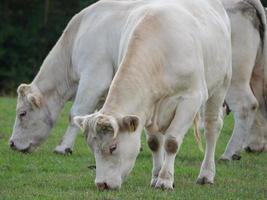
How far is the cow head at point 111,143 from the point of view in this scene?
25.4 ft

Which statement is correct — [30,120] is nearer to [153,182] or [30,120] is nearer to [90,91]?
[90,91]

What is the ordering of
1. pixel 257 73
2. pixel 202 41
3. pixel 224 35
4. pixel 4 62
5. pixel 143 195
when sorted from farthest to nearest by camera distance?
pixel 4 62 → pixel 257 73 → pixel 224 35 → pixel 202 41 → pixel 143 195

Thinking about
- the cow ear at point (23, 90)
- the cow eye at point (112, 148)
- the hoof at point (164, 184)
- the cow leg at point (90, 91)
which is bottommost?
the cow ear at point (23, 90)

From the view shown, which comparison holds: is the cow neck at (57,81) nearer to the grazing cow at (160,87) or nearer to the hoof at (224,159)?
the hoof at (224,159)

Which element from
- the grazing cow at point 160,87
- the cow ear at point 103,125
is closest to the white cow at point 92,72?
the grazing cow at point 160,87

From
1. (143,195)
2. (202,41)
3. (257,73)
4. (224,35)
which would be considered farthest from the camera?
(257,73)

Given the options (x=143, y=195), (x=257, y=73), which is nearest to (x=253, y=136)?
(x=257, y=73)

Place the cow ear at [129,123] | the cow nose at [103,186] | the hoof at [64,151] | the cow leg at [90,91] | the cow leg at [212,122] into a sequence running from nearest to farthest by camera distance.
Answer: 1. the cow ear at [129,123]
2. the cow nose at [103,186]
3. the cow leg at [212,122]
4. the cow leg at [90,91]
5. the hoof at [64,151]

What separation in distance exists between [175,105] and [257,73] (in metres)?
3.64

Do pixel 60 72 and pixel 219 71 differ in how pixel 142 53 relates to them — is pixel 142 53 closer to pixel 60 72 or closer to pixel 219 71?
pixel 219 71

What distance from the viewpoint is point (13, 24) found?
107ft

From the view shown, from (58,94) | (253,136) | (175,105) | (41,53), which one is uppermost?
(175,105)

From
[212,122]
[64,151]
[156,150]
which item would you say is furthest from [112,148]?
[64,151]

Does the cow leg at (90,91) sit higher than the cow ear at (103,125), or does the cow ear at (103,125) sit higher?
the cow ear at (103,125)
